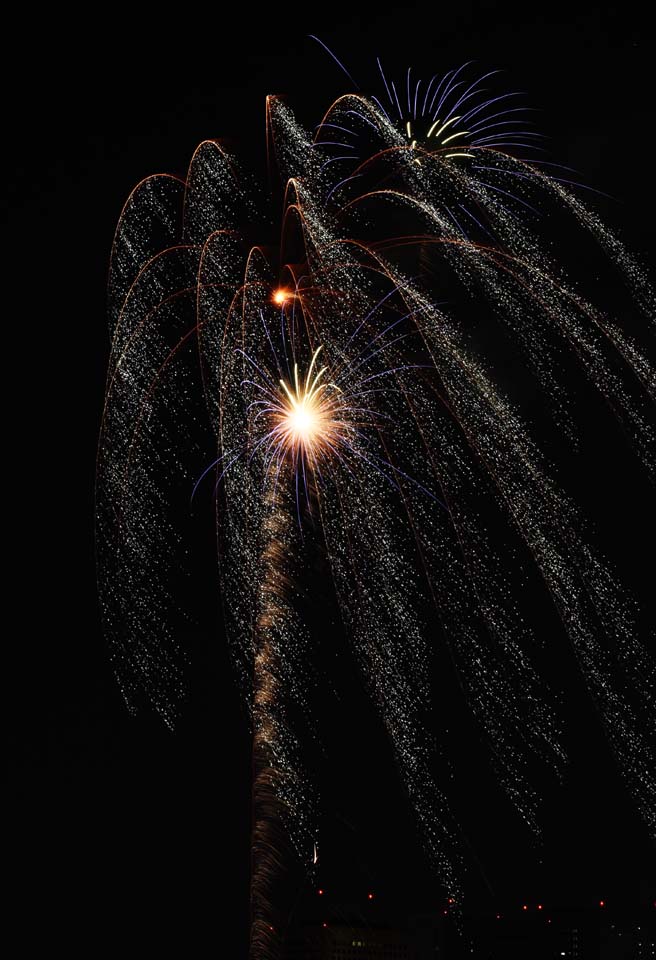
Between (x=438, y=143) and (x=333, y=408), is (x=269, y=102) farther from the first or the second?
(x=333, y=408)

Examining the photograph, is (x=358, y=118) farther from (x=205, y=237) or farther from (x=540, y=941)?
(x=540, y=941)

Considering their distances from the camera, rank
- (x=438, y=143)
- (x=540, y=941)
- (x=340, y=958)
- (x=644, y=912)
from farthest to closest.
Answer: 1. (x=540, y=941)
2. (x=644, y=912)
3. (x=340, y=958)
4. (x=438, y=143)

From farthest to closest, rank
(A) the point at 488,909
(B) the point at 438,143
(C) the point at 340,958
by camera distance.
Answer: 1. (A) the point at 488,909
2. (C) the point at 340,958
3. (B) the point at 438,143

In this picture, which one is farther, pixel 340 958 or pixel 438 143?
pixel 340 958

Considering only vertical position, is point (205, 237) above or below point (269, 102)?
below

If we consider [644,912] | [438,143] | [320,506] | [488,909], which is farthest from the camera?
[488,909]

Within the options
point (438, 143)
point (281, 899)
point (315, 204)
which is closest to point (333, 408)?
point (315, 204)

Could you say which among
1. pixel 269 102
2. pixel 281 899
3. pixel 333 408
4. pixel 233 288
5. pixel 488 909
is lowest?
pixel 281 899

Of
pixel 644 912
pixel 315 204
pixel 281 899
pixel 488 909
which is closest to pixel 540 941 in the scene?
pixel 488 909

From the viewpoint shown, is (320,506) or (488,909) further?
(488,909)
